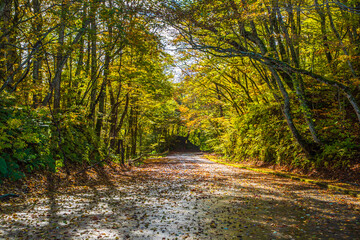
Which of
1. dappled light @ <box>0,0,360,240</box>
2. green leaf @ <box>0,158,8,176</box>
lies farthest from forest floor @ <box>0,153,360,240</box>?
green leaf @ <box>0,158,8,176</box>

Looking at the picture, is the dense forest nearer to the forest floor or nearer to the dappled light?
the dappled light

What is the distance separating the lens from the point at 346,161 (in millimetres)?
9156

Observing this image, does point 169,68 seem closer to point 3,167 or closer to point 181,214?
point 3,167

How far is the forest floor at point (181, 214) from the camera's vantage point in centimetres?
383

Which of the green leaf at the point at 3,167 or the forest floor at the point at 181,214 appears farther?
the green leaf at the point at 3,167

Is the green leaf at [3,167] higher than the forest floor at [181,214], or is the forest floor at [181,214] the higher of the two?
the green leaf at [3,167]

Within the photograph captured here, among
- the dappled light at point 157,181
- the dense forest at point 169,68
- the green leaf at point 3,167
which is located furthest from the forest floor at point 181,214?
the dense forest at point 169,68

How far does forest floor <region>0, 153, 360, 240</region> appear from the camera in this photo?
12.6 ft

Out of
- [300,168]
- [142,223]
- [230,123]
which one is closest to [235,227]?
[142,223]

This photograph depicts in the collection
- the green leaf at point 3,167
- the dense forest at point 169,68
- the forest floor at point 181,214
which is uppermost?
the dense forest at point 169,68

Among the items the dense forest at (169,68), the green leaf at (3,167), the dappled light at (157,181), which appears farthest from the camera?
the dense forest at (169,68)

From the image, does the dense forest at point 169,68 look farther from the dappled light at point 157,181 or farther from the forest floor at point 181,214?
the forest floor at point 181,214

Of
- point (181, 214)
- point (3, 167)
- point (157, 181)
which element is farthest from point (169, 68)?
point (181, 214)

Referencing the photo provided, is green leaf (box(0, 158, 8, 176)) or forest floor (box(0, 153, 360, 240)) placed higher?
green leaf (box(0, 158, 8, 176))
